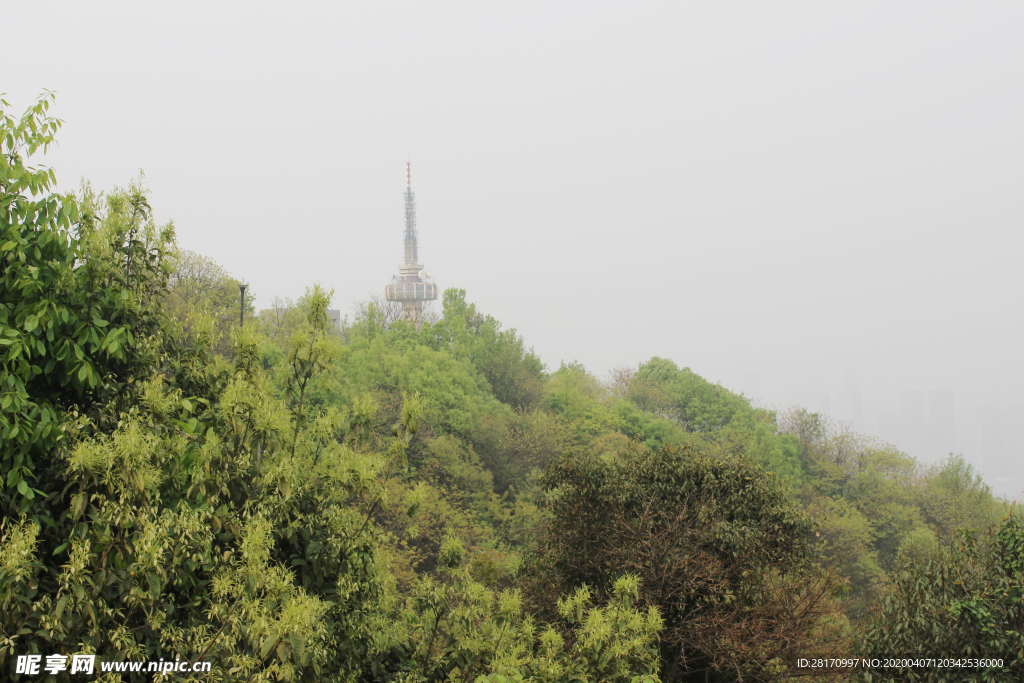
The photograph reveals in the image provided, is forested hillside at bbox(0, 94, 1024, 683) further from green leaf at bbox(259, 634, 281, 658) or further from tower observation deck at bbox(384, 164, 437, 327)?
tower observation deck at bbox(384, 164, 437, 327)

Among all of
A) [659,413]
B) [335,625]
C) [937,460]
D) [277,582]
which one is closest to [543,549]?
[335,625]

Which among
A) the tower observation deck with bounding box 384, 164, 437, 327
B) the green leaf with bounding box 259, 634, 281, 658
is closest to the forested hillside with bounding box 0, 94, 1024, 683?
the green leaf with bounding box 259, 634, 281, 658

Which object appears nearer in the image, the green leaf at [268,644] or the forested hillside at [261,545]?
the green leaf at [268,644]

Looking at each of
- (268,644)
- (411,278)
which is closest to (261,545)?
(268,644)

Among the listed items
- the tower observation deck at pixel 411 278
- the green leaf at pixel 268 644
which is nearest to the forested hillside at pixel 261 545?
the green leaf at pixel 268 644

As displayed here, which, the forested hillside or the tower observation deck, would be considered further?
the tower observation deck

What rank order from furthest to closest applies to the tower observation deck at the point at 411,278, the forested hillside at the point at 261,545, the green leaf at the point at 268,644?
the tower observation deck at the point at 411,278
the forested hillside at the point at 261,545
the green leaf at the point at 268,644

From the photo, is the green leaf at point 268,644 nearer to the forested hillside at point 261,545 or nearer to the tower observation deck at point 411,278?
the forested hillside at point 261,545

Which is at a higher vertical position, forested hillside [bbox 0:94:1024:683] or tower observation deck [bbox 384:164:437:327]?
tower observation deck [bbox 384:164:437:327]

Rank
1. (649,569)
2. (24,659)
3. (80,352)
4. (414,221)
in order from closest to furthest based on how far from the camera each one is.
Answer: (24,659), (80,352), (649,569), (414,221)

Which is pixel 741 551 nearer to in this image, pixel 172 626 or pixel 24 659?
pixel 172 626

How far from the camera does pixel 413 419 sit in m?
5.05

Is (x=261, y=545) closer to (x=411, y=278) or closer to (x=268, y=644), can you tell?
(x=268, y=644)

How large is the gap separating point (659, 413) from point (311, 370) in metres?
42.4
